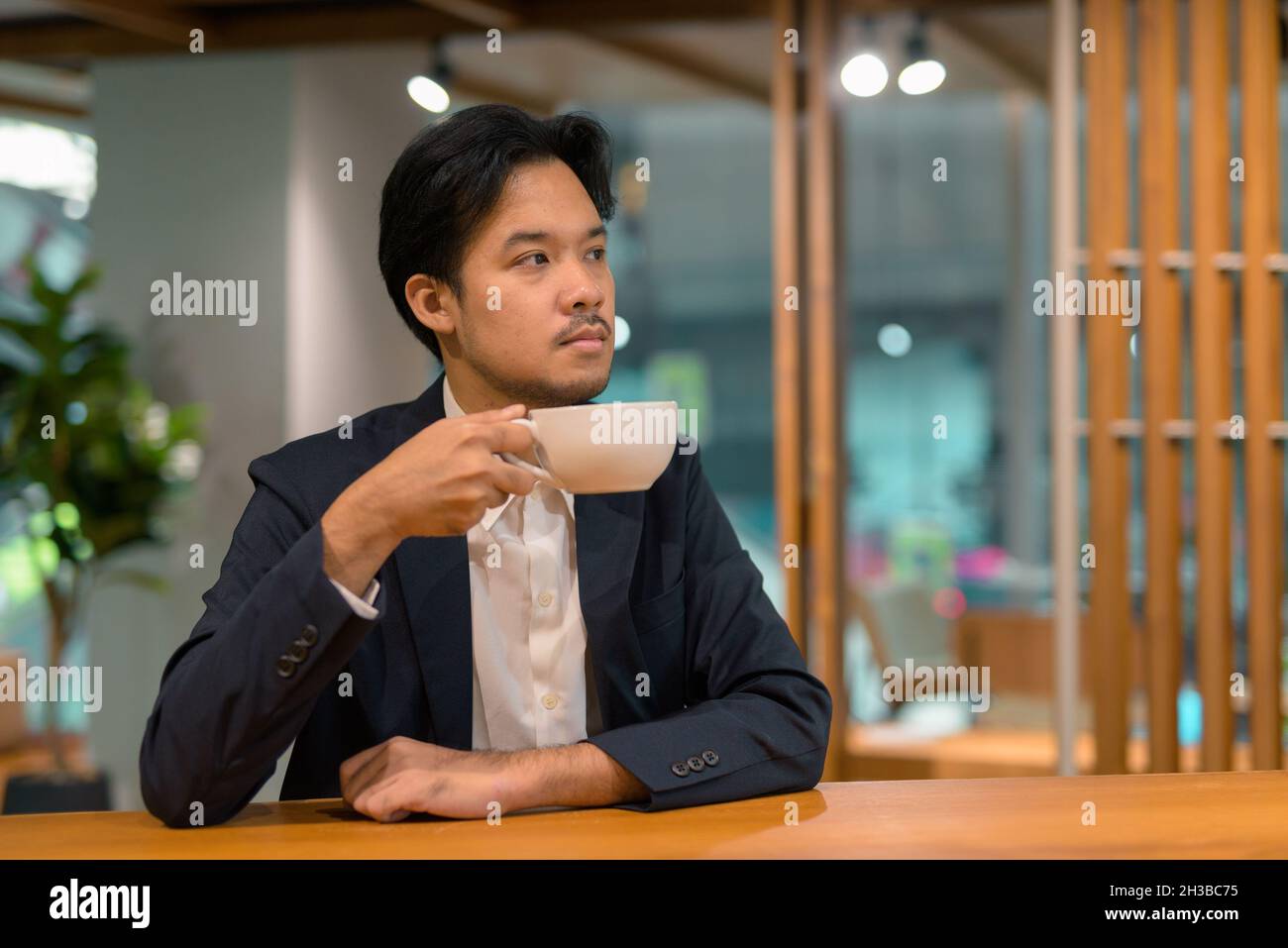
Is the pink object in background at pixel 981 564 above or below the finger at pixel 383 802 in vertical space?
above

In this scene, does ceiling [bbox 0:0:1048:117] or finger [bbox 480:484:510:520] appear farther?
ceiling [bbox 0:0:1048:117]

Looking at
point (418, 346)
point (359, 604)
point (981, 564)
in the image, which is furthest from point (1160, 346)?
point (981, 564)

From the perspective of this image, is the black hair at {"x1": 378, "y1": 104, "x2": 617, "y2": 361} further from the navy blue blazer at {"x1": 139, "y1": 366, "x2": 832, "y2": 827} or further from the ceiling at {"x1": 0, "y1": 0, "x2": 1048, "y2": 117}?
the ceiling at {"x1": 0, "y1": 0, "x2": 1048, "y2": 117}

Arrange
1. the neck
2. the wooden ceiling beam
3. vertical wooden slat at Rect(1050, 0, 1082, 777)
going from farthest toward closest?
the wooden ceiling beam, vertical wooden slat at Rect(1050, 0, 1082, 777), the neck

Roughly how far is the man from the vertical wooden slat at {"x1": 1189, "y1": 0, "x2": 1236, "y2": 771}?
232 centimetres

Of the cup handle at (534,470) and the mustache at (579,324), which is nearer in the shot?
the cup handle at (534,470)

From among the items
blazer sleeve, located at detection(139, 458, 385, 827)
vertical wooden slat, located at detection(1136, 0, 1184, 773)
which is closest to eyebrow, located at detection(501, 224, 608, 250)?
blazer sleeve, located at detection(139, 458, 385, 827)

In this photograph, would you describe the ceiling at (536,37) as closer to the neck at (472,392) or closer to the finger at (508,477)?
the neck at (472,392)

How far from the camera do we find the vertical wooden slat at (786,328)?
429cm

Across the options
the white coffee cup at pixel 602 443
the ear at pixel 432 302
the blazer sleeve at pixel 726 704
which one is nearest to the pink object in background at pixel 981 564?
the blazer sleeve at pixel 726 704

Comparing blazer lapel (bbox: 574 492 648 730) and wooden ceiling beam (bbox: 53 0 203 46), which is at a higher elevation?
wooden ceiling beam (bbox: 53 0 203 46)

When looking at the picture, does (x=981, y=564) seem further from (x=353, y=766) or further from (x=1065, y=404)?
(x=353, y=766)

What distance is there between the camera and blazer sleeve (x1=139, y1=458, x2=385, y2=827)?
124 cm

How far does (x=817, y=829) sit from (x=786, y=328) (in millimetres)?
3303
